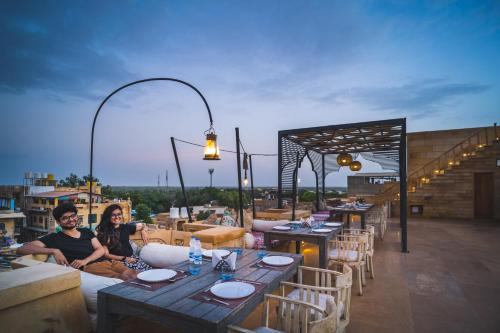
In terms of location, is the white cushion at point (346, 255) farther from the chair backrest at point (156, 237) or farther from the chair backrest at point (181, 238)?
the chair backrest at point (156, 237)

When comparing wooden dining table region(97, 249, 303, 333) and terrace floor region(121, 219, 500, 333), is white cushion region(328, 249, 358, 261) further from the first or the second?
wooden dining table region(97, 249, 303, 333)

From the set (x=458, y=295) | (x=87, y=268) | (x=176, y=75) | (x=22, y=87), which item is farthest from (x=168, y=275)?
(x=176, y=75)

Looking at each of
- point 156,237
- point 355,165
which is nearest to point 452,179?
point 355,165

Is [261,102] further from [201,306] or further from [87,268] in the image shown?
[201,306]

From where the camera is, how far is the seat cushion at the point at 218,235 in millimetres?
3605

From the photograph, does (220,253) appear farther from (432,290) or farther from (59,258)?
(432,290)

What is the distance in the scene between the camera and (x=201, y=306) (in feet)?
4.93

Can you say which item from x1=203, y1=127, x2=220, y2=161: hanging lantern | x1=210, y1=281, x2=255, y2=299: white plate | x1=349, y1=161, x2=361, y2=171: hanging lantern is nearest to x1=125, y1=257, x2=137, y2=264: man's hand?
x1=203, y1=127, x2=220, y2=161: hanging lantern

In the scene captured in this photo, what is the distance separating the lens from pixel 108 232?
10.6 feet

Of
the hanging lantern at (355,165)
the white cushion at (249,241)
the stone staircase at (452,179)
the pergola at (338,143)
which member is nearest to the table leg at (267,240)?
the white cushion at (249,241)

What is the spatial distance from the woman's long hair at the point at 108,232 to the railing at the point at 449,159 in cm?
1097

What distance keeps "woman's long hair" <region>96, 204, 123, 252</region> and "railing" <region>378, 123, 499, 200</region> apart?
1097cm

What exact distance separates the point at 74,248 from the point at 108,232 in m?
0.43

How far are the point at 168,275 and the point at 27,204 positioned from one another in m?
17.8
